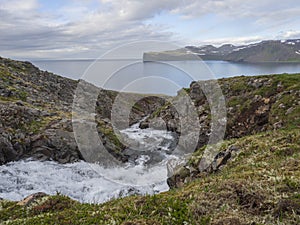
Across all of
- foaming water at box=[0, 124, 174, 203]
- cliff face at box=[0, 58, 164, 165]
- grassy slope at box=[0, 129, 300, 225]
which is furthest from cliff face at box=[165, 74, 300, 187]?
cliff face at box=[0, 58, 164, 165]

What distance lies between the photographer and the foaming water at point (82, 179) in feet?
93.5

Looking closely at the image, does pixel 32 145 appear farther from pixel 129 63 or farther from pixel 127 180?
pixel 129 63

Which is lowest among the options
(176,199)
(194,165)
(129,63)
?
(194,165)

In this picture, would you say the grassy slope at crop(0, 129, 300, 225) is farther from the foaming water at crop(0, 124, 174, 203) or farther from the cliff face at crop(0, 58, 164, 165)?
the cliff face at crop(0, 58, 164, 165)

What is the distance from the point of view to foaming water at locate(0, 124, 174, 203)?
93.5 feet

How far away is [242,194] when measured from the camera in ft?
30.2

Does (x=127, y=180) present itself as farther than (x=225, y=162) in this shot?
Yes

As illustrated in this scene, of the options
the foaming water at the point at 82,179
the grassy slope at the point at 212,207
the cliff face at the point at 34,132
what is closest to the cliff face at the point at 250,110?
the foaming water at the point at 82,179

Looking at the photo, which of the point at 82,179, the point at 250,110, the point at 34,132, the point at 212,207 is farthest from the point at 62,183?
the point at 250,110

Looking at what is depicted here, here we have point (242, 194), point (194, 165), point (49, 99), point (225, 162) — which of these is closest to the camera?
point (242, 194)

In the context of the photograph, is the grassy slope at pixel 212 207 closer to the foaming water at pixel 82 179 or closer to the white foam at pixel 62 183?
the white foam at pixel 62 183

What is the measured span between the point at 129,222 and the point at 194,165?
539 inches

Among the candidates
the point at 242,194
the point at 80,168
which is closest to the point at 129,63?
the point at 80,168

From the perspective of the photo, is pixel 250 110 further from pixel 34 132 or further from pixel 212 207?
pixel 212 207
